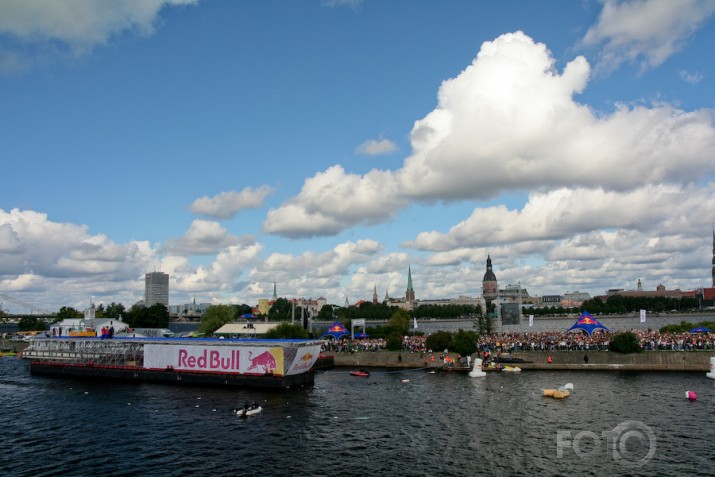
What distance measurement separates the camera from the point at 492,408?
5538 cm

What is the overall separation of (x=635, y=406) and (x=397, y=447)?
29175 mm

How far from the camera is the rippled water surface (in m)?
38.6

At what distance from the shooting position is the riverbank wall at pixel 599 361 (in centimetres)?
7844

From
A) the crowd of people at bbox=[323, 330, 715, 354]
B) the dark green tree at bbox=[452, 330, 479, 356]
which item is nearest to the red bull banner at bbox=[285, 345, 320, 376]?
the crowd of people at bbox=[323, 330, 715, 354]

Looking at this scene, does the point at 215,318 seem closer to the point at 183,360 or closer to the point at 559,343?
the point at 183,360

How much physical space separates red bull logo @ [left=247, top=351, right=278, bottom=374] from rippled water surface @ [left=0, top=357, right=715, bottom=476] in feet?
12.3

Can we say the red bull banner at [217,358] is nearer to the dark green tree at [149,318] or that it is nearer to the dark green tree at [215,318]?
the dark green tree at [215,318]

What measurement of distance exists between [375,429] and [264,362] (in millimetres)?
27275

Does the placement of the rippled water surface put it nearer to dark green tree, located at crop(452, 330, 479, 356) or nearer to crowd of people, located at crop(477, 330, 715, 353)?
crowd of people, located at crop(477, 330, 715, 353)

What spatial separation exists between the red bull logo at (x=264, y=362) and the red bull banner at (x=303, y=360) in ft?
7.87

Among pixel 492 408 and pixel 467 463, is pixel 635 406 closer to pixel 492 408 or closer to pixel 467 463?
pixel 492 408

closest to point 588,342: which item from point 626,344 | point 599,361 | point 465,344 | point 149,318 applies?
point 599,361

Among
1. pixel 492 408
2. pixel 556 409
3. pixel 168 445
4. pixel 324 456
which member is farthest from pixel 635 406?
pixel 168 445

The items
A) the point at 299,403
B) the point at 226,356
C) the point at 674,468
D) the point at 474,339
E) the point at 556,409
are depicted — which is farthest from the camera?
the point at 474,339
